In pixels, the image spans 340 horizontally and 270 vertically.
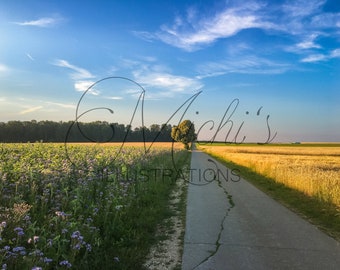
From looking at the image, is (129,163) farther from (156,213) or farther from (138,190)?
(156,213)

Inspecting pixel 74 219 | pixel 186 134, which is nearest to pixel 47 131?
pixel 186 134

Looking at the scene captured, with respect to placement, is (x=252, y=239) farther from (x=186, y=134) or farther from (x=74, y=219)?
(x=186, y=134)

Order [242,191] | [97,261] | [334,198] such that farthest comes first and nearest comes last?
[242,191] → [334,198] → [97,261]

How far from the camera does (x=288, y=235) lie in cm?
719

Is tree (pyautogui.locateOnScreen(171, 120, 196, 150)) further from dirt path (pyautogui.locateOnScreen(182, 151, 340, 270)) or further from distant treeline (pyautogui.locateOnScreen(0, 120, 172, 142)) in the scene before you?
dirt path (pyautogui.locateOnScreen(182, 151, 340, 270))

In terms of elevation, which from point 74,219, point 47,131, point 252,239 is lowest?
point 252,239

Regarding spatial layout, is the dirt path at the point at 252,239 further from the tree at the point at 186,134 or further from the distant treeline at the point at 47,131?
the tree at the point at 186,134

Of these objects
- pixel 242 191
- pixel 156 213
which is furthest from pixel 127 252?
pixel 242 191

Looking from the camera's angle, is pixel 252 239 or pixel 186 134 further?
pixel 186 134

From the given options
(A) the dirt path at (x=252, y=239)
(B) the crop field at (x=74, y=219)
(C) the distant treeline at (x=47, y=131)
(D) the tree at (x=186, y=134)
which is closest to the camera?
(B) the crop field at (x=74, y=219)

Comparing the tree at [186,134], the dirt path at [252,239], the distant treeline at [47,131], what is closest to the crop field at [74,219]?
the dirt path at [252,239]

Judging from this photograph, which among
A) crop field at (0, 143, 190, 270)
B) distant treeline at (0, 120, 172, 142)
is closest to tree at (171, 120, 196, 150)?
distant treeline at (0, 120, 172, 142)

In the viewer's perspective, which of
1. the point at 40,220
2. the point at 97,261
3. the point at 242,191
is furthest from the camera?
the point at 242,191

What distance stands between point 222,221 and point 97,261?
4200mm
